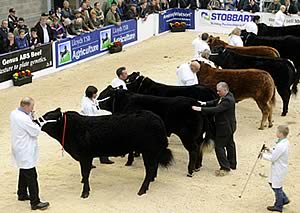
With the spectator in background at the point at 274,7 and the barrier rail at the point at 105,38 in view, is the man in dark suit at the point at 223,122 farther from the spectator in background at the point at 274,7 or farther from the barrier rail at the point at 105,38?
the spectator in background at the point at 274,7

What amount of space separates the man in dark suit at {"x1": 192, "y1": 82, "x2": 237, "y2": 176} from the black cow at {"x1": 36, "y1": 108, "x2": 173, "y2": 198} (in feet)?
3.20

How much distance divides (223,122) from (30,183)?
3243 mm

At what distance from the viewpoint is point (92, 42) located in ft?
61.6

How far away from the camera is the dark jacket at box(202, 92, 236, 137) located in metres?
9.70

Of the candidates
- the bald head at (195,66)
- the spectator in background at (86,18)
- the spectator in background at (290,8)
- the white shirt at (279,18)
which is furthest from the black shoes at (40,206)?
the spectator in background at (290,8)

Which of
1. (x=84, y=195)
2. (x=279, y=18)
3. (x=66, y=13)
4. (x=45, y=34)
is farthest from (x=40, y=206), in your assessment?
(x=279, y=18)

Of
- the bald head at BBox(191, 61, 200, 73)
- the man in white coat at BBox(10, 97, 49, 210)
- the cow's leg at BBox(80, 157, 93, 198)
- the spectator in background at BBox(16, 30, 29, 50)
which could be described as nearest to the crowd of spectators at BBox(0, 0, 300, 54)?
the spectator in background at BBox(16, 30, 29, 50)

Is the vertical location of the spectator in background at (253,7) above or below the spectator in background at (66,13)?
below

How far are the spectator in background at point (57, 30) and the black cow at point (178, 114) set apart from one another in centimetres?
713

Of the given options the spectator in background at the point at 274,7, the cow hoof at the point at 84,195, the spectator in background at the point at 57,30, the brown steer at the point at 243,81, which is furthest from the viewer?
the spectator in background at the point at 274,7

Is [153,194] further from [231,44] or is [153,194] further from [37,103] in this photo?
[231,44]

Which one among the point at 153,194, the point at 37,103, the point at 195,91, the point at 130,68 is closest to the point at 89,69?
the point at 130,68

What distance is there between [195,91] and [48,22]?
740 centimetres

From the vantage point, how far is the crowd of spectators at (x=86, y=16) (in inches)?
632
